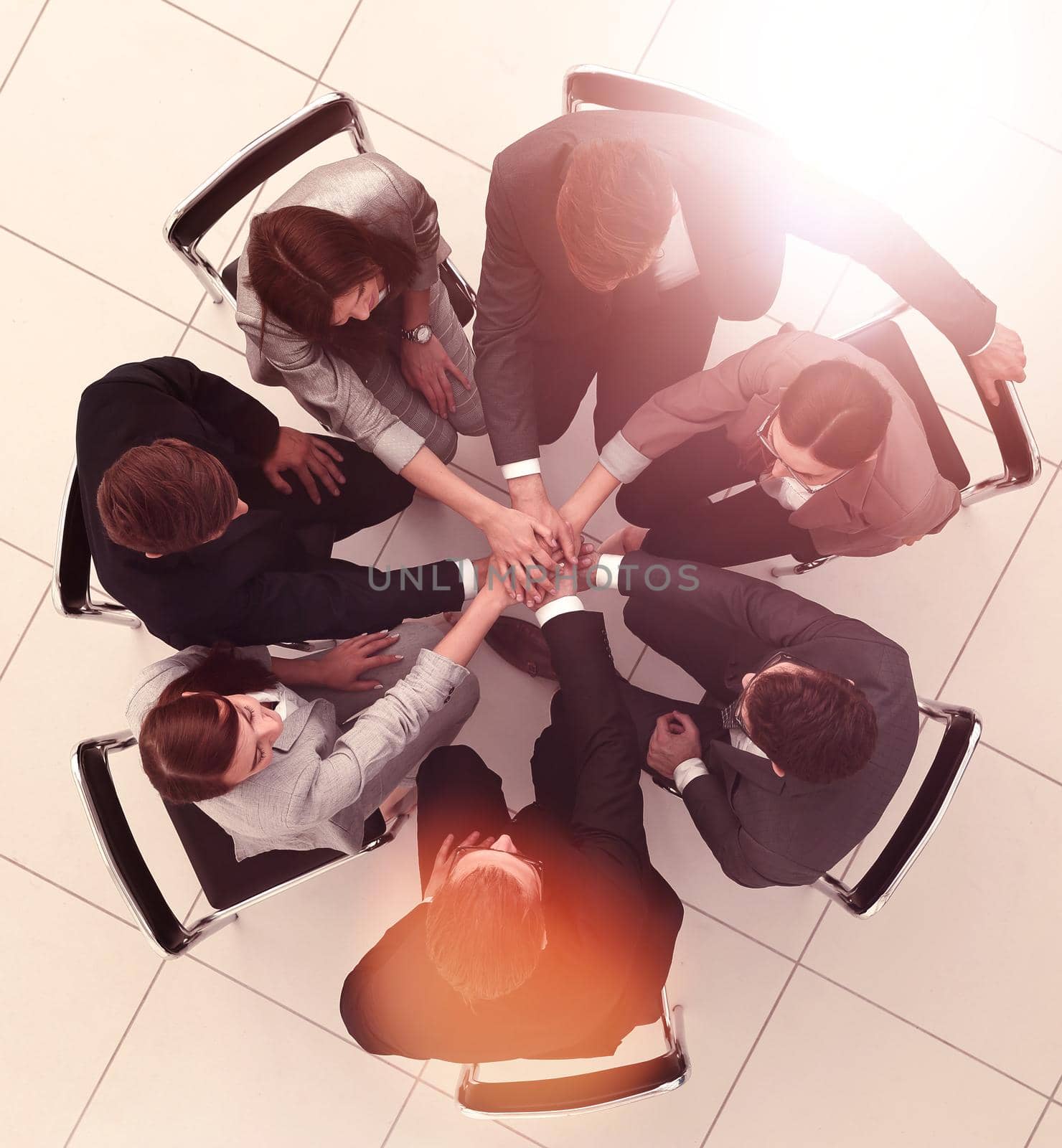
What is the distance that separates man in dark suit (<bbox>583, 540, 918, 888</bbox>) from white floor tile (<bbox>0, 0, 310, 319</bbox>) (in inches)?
71.4

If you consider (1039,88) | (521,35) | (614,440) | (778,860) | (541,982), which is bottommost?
(541,982)

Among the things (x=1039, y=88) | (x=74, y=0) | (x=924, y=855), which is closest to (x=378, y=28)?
(x=74, y=0)

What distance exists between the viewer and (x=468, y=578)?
1835 millimetres

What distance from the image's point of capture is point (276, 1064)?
7.46ft

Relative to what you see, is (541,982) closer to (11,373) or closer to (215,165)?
(11,373)

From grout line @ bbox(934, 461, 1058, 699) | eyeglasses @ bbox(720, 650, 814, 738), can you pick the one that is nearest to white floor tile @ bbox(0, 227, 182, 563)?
eyeglasses @ bbox(720, 650, 814, 738)

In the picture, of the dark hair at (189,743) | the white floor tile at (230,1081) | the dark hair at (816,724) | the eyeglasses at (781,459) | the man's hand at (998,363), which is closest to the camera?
the dark hair at (189,743)

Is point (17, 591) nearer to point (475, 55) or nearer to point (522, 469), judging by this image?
point (522, 469)

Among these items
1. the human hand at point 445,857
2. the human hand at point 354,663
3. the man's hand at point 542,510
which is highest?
the man's hand at point 542,510

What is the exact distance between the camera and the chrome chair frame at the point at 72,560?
5.21ft

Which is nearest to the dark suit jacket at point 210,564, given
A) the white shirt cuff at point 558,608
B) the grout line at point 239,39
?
the white shirt cuff at point 558,608

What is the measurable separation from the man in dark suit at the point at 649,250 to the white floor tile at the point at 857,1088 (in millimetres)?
1705

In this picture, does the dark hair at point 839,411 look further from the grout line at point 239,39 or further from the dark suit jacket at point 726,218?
the grout line at point 239,39

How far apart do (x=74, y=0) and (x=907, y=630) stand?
128 inches
